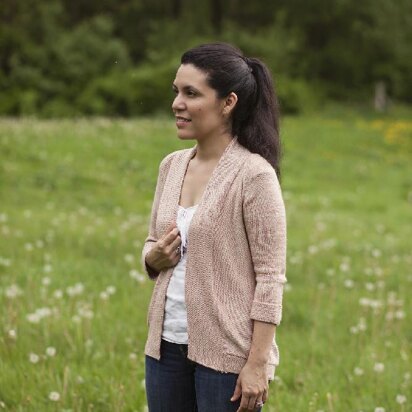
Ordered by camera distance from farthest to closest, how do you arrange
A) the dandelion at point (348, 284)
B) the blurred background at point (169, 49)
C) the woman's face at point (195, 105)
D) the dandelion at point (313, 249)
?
the blurred background at point (169, 49), the dandelion at point (313, 249), the dandelion at point (348, 284), the woman's face at point (195, 105)

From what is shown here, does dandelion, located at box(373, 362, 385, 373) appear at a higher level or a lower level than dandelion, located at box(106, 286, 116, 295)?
higher

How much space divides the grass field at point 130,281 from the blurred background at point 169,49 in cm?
1099

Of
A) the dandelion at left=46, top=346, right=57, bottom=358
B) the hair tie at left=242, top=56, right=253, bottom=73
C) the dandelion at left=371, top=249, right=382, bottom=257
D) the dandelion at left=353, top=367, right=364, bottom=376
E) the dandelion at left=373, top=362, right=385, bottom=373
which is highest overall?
the hair tie at left=242, top=56, right=253, bottom=73

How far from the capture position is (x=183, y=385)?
2795 mm

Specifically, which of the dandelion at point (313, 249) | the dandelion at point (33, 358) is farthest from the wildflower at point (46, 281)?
the dandelion at point (313, 249)

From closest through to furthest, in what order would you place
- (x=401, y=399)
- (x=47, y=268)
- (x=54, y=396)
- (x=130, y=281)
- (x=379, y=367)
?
(x=54, y=396) → (x=401, y=399) → (x=379, y=367) → (x=47, y=268) → (x=130, y=281)

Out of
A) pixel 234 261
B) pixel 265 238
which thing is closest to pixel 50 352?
pixel 234 261

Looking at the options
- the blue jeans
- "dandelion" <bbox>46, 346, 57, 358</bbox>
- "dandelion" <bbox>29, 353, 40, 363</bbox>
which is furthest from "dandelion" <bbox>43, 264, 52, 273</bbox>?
the blue jeans

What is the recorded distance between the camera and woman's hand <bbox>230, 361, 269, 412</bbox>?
2566 millimetres

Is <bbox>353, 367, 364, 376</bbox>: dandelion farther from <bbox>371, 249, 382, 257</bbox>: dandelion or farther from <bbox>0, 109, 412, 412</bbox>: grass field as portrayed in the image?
<bbox>371, 249, 382, 257</bbox>: dandelion

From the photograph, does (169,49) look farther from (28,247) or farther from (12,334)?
(12,334)

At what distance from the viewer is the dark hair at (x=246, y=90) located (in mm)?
2658

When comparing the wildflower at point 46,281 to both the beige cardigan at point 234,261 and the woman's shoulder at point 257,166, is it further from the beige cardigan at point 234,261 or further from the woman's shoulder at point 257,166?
the woman's shoulder at point 257,166

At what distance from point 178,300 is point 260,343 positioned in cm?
33
